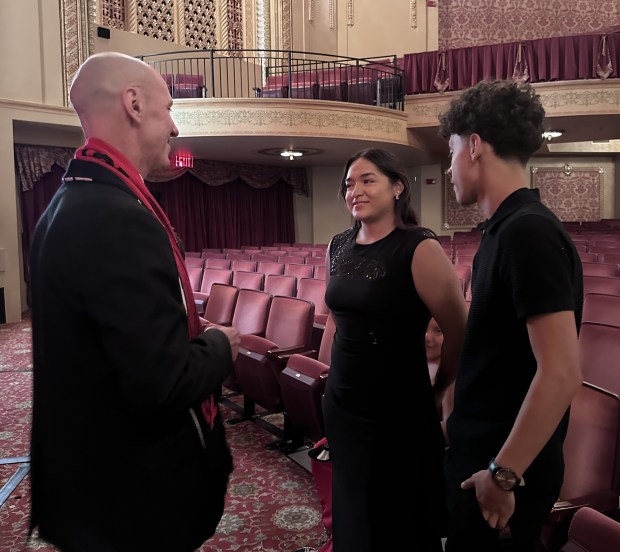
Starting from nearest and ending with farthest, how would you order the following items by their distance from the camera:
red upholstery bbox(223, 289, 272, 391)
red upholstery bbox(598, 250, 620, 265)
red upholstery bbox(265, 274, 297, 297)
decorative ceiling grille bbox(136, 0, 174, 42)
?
red upholstery bbox(223, 289, 272, 391), red upholstery bbox(265, 274, 297, 297), red upholstery bbox(598, 250, 620, 265), decorative ceiling grille bbox(136, 0, 174, 42)

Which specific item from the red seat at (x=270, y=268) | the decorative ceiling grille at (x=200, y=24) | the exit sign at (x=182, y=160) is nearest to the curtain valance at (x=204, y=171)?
the exit sign at (x=182, y=160)

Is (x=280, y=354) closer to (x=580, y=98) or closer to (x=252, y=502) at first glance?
(x=252, y=502)

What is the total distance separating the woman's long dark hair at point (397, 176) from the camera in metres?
1.51

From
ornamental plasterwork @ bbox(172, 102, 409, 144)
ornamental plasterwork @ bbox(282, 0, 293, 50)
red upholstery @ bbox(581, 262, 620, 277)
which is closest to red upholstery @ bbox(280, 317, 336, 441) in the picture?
red upholstery @ bbox(581, 262, 620, 277)

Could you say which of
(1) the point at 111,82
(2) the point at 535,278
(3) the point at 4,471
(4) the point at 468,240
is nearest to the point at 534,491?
(2) the point at 535,278

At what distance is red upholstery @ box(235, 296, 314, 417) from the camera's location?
2.77m

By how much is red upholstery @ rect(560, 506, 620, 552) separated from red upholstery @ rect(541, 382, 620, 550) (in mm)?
203

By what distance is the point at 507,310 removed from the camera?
963mm

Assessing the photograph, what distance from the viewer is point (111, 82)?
3.05 feet

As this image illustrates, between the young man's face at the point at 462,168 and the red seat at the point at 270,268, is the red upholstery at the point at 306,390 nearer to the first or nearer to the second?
the young man's face at the point at 462,168

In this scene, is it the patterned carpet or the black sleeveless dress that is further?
the patterned carpet

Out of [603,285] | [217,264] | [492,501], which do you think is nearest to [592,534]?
[492,501]

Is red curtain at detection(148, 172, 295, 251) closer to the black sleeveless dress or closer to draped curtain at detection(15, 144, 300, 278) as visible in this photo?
draped curtain at detection(15, 144, 300, 278)

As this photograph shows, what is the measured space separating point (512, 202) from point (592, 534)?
63cm
